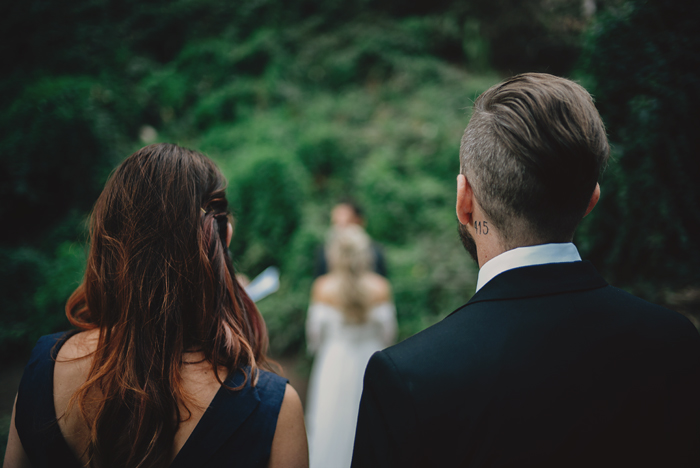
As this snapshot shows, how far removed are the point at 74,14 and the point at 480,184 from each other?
541 cm

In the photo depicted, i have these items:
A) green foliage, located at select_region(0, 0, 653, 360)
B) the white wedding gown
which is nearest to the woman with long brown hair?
green foliage, located at select_region(0, 0, 653, 360)

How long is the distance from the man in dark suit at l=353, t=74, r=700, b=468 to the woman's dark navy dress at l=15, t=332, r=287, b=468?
41 centimetres

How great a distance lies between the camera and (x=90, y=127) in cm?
455

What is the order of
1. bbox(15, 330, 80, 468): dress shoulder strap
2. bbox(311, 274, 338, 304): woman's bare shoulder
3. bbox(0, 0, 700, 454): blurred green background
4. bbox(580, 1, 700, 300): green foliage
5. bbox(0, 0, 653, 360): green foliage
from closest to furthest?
bbox(15, 330, 80, 468): dress shoulder strap, bbox(580, 1, 700, 300): green foliage, bbox(0, 0, 700, 454): blurred green background, bbox(311, 274, 338, 304): woman's bare shoulder, bbox(0, 0, 653, 360): green foliage

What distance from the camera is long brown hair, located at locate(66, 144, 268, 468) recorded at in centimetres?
109

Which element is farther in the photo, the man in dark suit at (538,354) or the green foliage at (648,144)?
the green foliage at (648,144)

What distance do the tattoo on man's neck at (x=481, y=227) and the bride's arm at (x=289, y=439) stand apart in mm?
790

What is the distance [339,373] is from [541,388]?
3132 millimetres

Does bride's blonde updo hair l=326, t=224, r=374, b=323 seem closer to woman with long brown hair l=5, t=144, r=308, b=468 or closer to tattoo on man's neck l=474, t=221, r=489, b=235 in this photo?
woman with long brown hair l=5, t=144, r=308, b=468

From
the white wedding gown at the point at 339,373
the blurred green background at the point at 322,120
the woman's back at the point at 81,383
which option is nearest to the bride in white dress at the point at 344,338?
the white wedding gown at the point at 339,373

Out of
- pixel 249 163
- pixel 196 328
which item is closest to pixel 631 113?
pixel 196 328

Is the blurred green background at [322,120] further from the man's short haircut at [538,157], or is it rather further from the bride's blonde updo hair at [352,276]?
the bride's blonde updo hair at [352,276]

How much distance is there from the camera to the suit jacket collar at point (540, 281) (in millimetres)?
914

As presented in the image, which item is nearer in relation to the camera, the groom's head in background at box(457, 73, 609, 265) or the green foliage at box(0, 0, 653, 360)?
the groom's head in background at box(457, 73, 609, 265)
